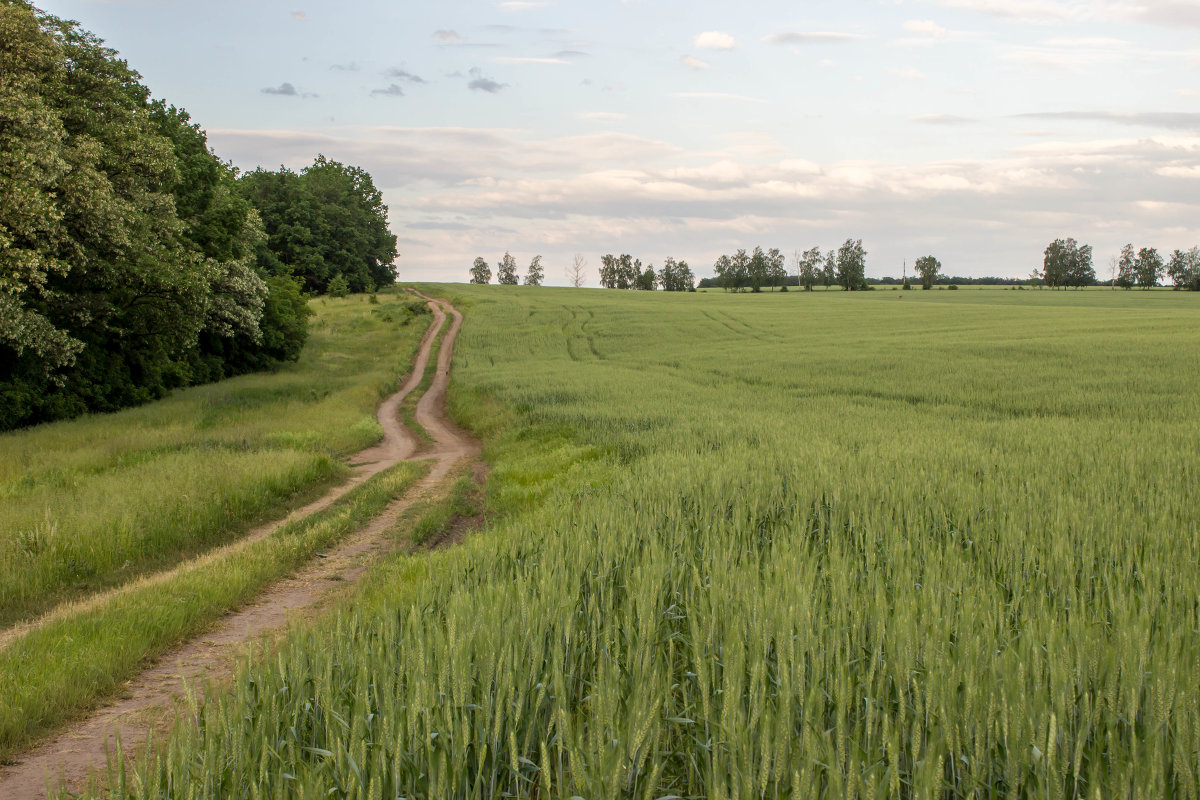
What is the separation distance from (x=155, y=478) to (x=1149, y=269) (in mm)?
196117

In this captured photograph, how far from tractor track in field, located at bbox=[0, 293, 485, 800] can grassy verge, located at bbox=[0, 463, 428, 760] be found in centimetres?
16

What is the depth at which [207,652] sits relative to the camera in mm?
8453

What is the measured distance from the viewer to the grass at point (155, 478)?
10930 millimetres

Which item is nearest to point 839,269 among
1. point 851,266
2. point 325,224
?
point 851,266

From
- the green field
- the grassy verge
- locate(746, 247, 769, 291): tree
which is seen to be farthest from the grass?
locate(746, 247, 769, 291): tree

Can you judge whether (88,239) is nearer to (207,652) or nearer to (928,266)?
(207,652)

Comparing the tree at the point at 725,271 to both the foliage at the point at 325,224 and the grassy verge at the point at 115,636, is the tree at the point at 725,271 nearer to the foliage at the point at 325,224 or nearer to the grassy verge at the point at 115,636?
the foliage at the point at 325,224

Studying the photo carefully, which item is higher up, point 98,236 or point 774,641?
point 98,236

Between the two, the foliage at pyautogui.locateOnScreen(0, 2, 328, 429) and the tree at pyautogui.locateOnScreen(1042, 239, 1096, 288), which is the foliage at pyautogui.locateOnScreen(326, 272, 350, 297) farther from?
the tree at pyautogui.locateOnScreen(1042, 239, 1096, 288)

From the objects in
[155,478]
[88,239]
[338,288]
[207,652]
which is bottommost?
[207,652]

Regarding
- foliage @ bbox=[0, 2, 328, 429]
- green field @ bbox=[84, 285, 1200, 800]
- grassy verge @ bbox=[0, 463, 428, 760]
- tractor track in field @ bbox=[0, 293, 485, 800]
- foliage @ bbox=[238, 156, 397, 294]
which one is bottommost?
tractor track in field @ bbox=[0, 293, 485, 800]

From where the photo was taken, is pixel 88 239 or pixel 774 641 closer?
pixel 774 641

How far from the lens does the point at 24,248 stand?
20.0m

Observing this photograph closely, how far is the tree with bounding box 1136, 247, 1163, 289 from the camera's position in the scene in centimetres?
16488
